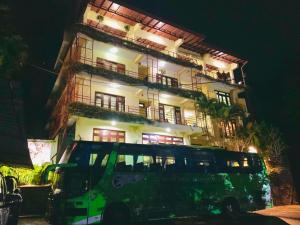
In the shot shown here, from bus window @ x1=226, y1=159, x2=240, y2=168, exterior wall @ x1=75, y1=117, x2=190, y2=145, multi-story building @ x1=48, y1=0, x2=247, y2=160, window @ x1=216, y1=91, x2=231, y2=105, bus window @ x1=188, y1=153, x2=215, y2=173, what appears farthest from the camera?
window @ x1=216, y1=91, x2=231, y2=105

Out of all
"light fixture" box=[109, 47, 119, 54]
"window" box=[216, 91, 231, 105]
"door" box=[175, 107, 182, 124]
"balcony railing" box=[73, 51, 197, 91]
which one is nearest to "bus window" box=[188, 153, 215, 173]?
"balcony railing" box=[73, 51, 197, 91]

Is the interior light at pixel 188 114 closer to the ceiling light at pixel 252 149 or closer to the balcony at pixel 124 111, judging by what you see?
the balcony at pixel 124 111

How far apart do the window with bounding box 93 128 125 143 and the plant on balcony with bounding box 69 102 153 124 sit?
1.62 meters

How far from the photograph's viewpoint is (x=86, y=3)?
71.3 ft

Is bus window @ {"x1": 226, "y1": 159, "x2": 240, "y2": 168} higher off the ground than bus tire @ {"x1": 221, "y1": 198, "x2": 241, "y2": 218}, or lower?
higher

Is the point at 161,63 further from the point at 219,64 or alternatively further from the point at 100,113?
the point at 219,64

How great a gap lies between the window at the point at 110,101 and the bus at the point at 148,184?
10639 mm

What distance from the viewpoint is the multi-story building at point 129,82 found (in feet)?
64.1

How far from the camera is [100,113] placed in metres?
18.5

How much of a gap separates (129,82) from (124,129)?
13.4 feet

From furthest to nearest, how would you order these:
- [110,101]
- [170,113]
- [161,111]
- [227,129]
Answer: [227,129] < [170,113] < [161,111] < [110,101]

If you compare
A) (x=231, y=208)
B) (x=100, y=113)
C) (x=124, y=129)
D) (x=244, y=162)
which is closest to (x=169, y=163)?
(x=231, y=208)

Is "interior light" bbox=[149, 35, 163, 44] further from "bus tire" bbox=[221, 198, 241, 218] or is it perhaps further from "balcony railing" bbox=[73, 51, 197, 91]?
"bus tire" bbox=[221, 198, 241, 218]

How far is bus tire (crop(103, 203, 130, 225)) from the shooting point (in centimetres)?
932
